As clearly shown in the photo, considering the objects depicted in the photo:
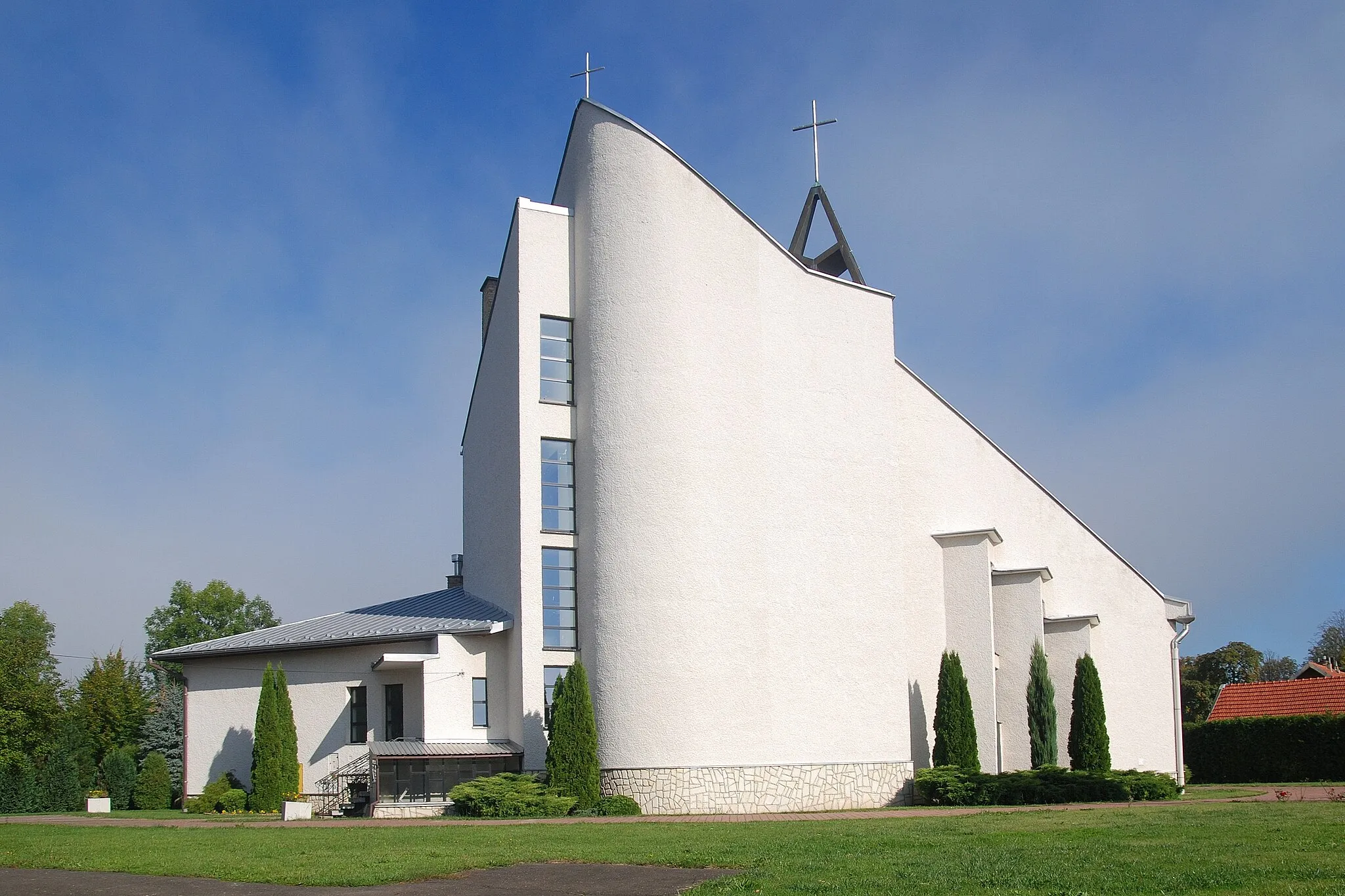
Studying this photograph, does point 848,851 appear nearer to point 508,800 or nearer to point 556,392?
point 508,800

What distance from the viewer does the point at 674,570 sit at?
25719 millimetres

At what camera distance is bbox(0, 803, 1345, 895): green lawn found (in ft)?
34.1

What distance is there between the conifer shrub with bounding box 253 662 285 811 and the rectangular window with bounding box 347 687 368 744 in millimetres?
1837

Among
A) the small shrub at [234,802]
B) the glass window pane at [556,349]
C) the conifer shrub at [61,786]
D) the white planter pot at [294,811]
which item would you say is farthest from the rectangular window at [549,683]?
the conifer shrub at [61,786]

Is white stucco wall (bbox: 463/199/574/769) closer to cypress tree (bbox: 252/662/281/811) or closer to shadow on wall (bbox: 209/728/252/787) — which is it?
cypress tree (bbox: 252/662/281/811)

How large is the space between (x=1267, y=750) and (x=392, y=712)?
77.4ft

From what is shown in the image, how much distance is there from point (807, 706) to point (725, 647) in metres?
2.44

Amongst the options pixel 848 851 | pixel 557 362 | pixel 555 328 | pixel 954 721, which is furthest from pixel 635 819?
pixel 555 328

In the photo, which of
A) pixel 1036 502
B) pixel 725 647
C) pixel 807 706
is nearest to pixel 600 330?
pixel 725 647

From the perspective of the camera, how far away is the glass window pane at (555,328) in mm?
27906

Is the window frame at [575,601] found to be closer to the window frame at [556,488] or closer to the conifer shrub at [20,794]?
the window frame at [556,488]

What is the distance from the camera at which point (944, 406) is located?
32.0 m

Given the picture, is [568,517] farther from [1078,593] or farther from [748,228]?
[1078,593]

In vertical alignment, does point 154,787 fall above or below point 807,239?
below
